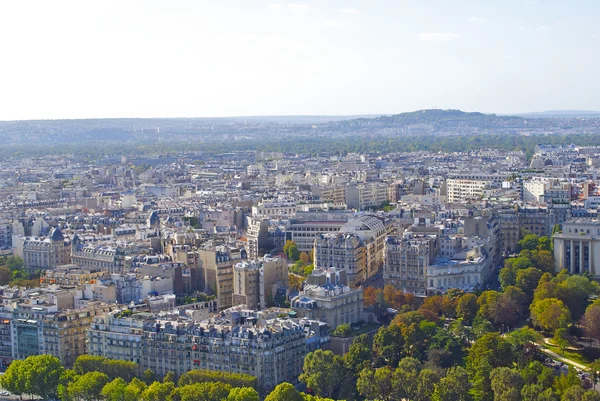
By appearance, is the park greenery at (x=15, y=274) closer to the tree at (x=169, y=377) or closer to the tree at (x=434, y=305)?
the tree at (x=169, y=377)

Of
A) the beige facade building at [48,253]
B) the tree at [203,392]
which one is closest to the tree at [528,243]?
the beige facade building at [48,253]

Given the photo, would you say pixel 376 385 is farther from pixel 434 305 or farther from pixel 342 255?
pixel 342 255

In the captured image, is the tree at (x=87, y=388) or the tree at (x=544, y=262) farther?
the tree at (x=544, y=262)

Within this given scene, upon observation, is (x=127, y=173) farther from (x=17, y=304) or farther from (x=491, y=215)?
(x=17, y=304)

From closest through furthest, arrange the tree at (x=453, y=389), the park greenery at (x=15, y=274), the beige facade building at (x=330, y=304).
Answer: the tree at (x=453, y=389), the beige facade building at (x=330, y=304), the park greenery at (x=15, y=274)

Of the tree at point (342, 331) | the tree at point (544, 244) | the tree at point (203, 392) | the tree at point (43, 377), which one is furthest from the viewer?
the tree at point (544, 244)

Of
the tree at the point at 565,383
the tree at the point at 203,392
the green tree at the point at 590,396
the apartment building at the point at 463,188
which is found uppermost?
the apartment building at the point at 463,188

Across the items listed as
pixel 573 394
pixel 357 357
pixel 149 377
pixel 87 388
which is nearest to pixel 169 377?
pixel 149 377
